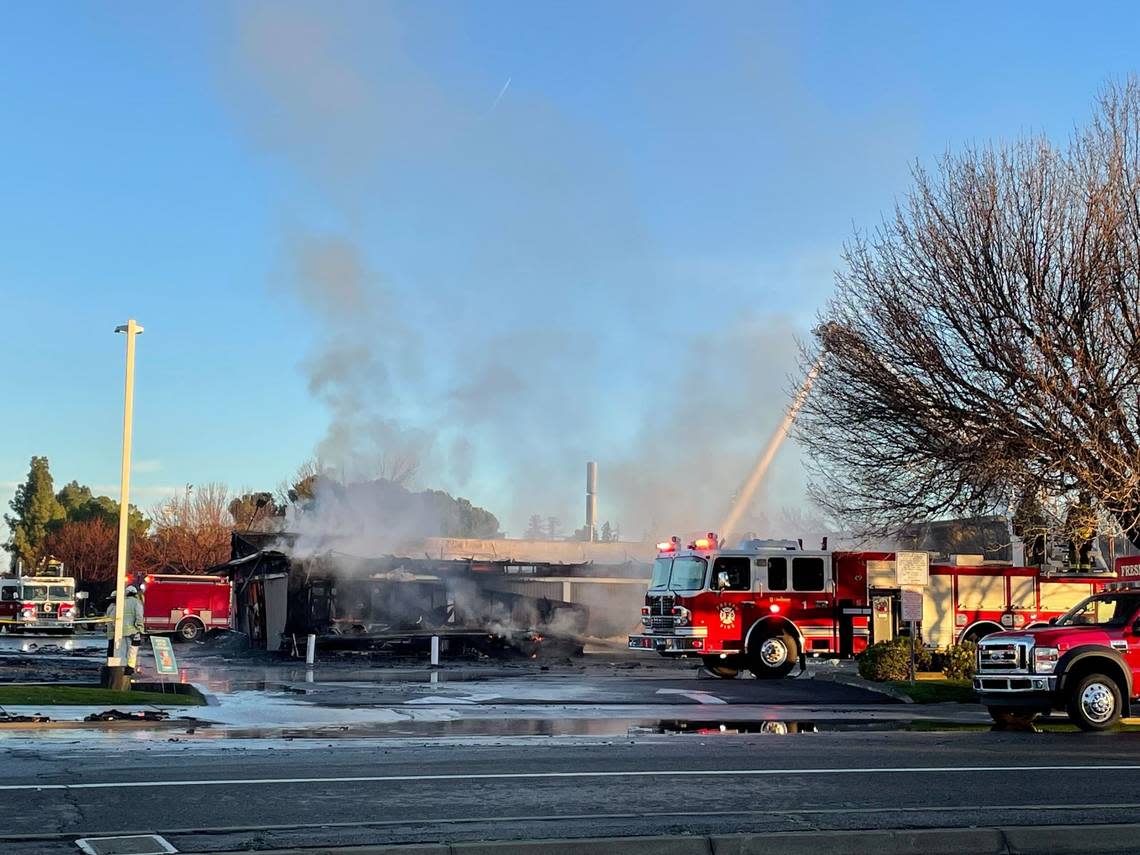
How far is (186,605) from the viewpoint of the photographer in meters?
46.5

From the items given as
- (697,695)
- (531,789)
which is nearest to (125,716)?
(531,789)

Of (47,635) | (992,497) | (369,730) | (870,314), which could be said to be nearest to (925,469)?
(992,497)

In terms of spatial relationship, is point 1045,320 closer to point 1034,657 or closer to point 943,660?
point 1034,657

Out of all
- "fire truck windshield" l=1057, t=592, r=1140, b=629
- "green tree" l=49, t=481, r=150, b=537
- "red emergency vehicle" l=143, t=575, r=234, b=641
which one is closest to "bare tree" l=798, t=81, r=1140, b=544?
"fire truck windshield" l=1057, t=592, r=1140, b=629

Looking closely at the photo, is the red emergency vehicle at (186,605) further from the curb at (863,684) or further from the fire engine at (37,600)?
the curb at (863,684)

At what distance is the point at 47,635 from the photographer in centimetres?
4775

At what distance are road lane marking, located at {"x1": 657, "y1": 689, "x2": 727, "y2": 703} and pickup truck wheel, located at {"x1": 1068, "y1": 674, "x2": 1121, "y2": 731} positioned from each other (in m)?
5.72

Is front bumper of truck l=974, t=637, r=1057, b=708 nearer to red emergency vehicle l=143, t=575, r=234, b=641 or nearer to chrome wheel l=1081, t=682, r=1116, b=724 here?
chrome wheel l=1081, t=682, r=1116, b=724

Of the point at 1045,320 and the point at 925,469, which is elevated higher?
the point at 1045,320

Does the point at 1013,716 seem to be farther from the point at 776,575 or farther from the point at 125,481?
the point at 125,481

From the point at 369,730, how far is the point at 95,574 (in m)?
64.6

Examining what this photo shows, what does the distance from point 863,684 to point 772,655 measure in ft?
10.4

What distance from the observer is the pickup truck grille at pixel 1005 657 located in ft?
53.5

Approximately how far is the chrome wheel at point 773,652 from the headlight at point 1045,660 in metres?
9.24
